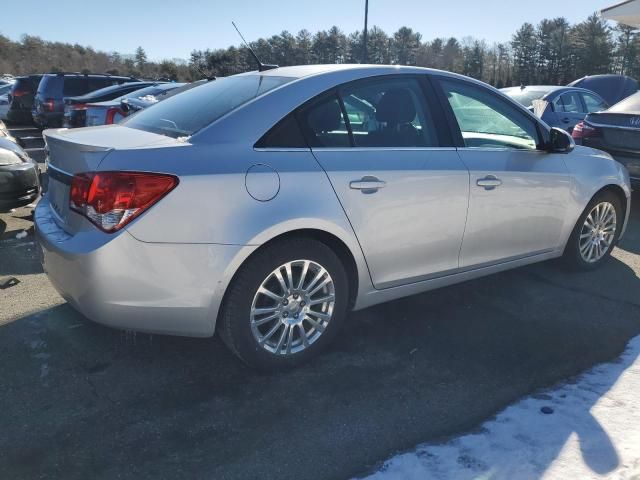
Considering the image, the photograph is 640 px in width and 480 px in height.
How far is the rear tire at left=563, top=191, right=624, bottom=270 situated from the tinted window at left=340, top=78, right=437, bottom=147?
74.1 inches

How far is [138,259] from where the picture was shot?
2.56m

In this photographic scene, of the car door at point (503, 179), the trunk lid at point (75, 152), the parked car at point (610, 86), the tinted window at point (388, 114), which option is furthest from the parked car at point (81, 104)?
the parked car at point (610, 86)

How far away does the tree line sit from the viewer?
4094cm

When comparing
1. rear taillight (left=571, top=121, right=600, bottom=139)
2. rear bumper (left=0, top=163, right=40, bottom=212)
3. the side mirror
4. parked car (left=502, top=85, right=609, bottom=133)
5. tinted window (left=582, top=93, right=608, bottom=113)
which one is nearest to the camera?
the side mirror

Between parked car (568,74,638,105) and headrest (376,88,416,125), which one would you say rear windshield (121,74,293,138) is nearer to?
headrest (376,88,416,125)

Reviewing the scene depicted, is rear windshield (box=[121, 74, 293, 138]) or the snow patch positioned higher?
rear windshield (box=[121, 74, 293, 138])

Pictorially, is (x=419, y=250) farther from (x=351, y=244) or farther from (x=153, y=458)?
(x=153, y=458)

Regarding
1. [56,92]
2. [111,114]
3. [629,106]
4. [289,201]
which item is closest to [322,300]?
[289,201]

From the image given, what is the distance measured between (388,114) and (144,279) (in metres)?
1.76

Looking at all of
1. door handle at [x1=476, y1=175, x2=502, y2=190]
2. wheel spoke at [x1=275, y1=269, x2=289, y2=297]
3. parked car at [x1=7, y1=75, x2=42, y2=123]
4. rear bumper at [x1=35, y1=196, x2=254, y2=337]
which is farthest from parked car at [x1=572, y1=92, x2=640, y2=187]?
parked car at [x1=7, y1=75, x2=42, y2=123]

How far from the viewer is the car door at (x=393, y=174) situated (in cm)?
307

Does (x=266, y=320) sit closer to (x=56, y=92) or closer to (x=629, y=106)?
(x=629, y=106)

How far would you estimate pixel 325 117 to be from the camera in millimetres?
3104

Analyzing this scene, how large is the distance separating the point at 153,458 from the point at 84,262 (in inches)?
37.0
